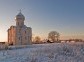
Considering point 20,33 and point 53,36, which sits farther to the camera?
point 53,36

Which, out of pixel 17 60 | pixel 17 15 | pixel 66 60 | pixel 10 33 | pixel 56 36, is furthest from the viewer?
pixel 56 36

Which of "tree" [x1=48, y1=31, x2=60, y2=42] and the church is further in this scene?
"tree" [x1=48, y1=31, x2=60, y2=42]

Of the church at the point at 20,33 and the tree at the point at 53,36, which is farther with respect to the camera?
the tree at the point at 53,36

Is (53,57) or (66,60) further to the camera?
(53,57)

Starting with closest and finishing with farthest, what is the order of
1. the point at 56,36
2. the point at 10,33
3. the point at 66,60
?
the point at 66,60
the point at 10,33
the point at 56,36

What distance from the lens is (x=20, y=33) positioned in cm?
6431

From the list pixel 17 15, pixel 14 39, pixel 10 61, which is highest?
pixel 17 15

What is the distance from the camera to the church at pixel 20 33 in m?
61.6

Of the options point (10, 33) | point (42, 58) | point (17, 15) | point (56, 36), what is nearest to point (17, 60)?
point (42, 58)

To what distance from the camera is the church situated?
61584 millimetres

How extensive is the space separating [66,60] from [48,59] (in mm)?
1170

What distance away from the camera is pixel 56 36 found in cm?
9594

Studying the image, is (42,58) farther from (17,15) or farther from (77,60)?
(17,15)

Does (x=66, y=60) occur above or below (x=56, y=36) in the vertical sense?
below
